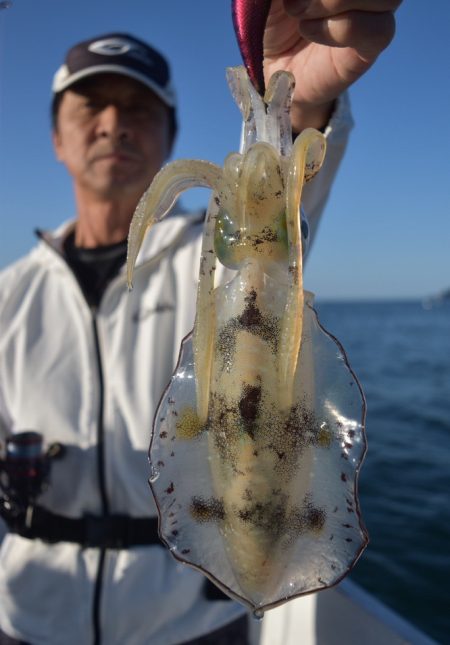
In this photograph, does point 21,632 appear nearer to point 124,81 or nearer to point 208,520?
point 208,520

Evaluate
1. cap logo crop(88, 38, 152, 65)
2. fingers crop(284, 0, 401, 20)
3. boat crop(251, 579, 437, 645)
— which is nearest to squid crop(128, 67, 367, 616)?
fingers crop(284, 0, 401, 20)

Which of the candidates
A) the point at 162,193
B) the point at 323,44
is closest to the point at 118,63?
the point at 323,44

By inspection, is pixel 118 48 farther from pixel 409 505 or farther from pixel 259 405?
pixel 409 505

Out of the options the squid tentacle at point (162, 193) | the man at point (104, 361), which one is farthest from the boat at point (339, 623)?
the squid tentacle at point (162, 193)

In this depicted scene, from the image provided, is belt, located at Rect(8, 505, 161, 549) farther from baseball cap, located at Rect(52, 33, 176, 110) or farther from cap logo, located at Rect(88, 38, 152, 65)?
cap logo, located at Rect(88, 38, 152, 65)

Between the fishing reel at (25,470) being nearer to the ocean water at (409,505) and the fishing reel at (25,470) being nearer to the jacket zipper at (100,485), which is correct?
the jacket zipper at (100,485)

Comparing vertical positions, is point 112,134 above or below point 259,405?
above
